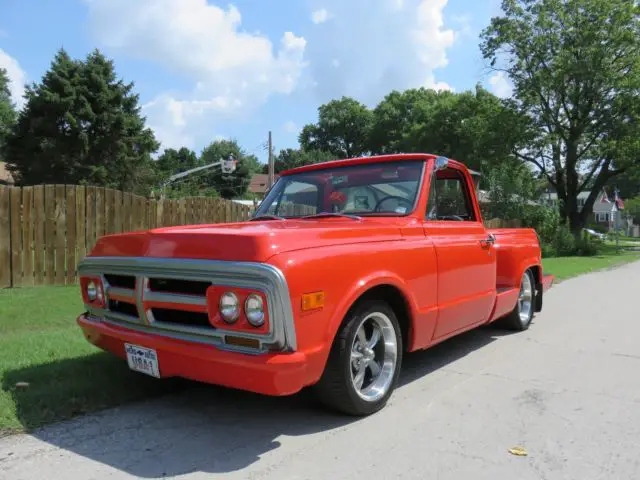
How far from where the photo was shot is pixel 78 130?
98.1 ft

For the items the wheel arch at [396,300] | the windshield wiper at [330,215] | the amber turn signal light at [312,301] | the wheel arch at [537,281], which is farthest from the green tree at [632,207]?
the amber turn signal light at [312,301]

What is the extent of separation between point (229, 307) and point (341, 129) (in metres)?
68.3

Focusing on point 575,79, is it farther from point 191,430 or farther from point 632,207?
point 632,207

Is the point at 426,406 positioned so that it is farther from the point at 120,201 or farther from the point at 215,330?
the point at 120,201

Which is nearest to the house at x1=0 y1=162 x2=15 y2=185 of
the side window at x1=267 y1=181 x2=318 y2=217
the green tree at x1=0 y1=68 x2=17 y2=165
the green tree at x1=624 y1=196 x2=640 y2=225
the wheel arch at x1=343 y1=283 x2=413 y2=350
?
the green tree at x1=0 y1=68 x2=17 y2=165

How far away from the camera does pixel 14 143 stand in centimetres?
3042

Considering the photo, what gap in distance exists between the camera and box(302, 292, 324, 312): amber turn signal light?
306 cm

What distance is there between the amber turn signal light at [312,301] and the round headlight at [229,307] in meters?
0.39

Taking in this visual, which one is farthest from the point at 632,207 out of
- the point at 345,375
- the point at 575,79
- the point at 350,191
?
the point at 345,375

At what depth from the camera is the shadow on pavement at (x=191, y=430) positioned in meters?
3.05

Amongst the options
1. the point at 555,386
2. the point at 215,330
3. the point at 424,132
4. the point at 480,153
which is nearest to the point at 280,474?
the point at 215,330

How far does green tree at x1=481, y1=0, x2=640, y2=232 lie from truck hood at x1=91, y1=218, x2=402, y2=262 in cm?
2709

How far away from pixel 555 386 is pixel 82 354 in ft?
13.9

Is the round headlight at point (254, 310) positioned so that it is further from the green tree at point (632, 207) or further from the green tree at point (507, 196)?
the green tree at point (632, 207)
